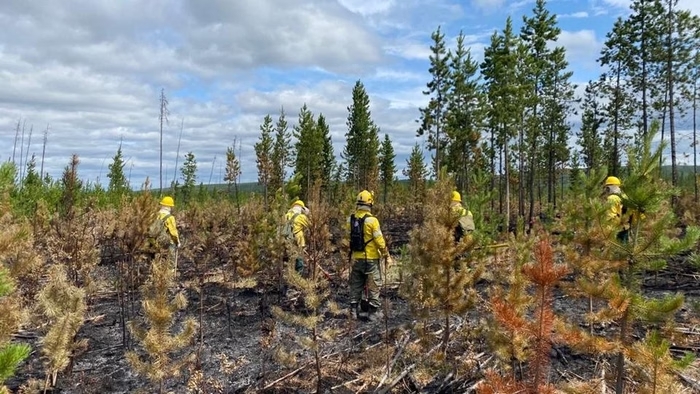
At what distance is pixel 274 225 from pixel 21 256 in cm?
470

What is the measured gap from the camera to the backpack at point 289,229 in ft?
32.0

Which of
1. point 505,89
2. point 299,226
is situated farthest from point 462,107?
point 299,226

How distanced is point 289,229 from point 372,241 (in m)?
2.33

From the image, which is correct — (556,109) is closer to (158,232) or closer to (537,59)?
(537,59)

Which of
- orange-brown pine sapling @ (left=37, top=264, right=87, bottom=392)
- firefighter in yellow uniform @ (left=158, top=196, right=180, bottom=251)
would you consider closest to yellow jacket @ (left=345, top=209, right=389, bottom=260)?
firefighter in yellow uniform @ (left=158, top=196, right=180, bottom=251)

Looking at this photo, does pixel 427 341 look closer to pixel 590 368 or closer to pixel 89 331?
pixel 590 368

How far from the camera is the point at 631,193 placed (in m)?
3.33

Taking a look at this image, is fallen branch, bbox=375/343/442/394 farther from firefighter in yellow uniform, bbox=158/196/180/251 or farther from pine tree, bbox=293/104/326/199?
pine tree, bbox=293/104/326/199

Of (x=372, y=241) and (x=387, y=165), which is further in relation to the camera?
(x=387, y=165)

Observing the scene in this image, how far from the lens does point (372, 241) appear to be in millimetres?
8117

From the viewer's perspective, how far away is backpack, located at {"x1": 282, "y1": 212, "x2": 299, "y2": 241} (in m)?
9.74

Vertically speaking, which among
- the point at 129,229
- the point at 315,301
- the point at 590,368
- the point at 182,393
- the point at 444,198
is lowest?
the point at 182,393

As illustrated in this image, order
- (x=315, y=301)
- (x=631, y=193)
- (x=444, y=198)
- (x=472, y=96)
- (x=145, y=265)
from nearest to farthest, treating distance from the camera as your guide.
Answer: (x=631, y=193) < (x=315, y=301) < (x=444, y=198) < (x=145, y=265) < (x=472, y=96)

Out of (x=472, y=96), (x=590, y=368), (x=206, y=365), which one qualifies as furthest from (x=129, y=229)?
(x=472, y=96)
